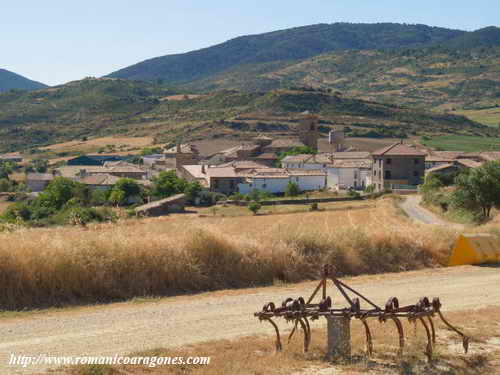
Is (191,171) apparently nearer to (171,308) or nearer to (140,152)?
(140,152)

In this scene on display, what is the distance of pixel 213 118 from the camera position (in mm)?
138375

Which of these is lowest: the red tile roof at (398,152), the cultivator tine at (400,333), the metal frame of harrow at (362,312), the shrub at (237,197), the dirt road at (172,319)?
the shrub at (237,197)

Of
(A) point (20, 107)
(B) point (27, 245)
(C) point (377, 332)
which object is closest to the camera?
(C) point (377, 332)

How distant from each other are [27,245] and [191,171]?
70717 mm

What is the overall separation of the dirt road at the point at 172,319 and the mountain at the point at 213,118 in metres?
105

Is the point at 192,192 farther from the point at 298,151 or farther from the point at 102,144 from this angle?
the point at 102,144

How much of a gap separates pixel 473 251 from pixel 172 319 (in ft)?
26.7

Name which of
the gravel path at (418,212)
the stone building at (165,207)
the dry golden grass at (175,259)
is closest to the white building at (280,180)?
the stone building at (165,207)

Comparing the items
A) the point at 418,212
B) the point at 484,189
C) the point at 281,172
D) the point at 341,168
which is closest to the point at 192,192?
the point at 281,172

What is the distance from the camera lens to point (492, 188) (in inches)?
1444

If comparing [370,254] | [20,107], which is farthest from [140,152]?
[370,254]

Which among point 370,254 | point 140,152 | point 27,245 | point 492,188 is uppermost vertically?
point 27,245

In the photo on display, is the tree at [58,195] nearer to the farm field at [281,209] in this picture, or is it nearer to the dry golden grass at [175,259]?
the farm field at [281,209]

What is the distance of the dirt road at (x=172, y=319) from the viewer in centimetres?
779
